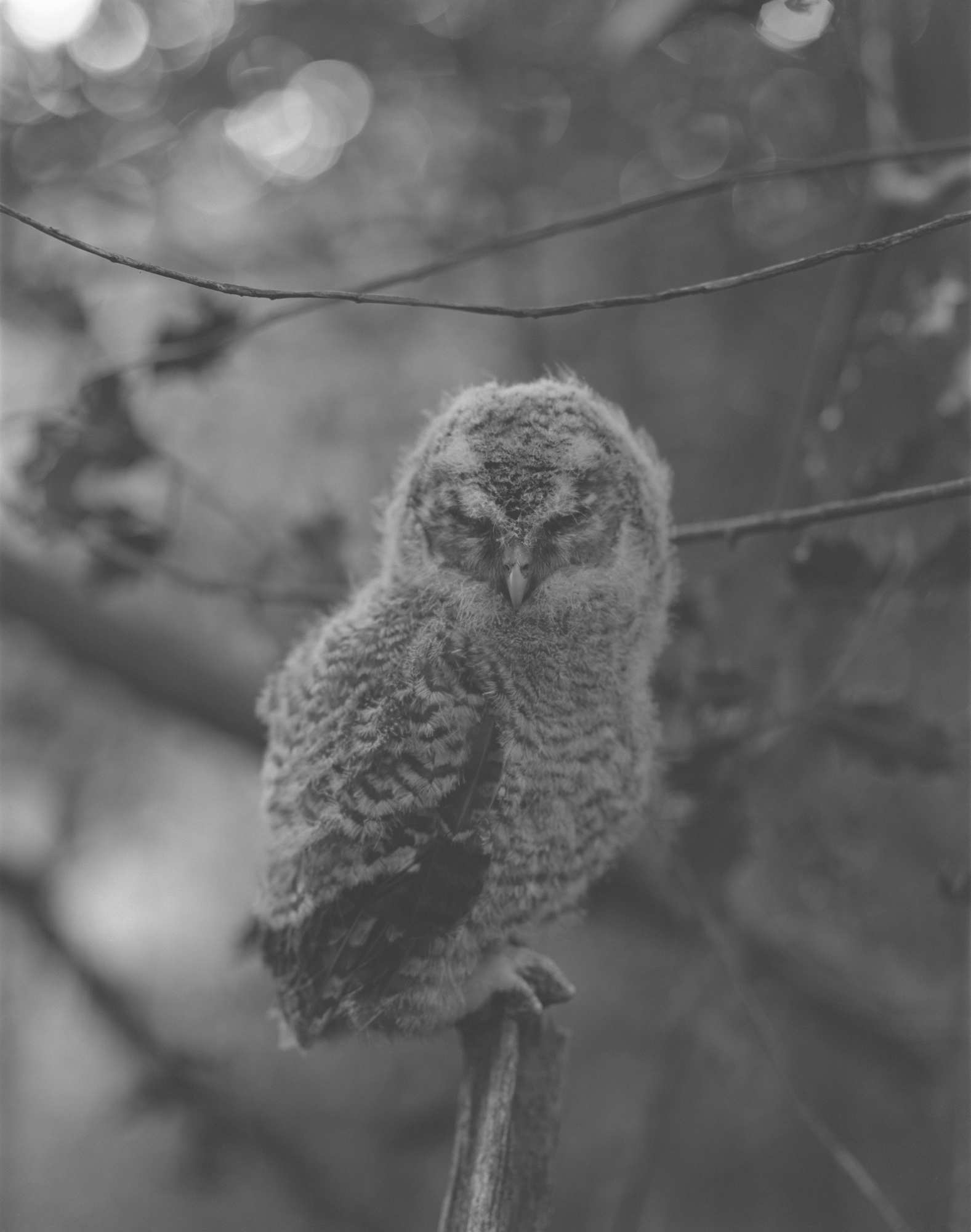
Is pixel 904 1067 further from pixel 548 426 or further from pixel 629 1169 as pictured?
pixel 548 426

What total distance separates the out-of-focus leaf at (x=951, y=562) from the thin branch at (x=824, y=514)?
0.26m

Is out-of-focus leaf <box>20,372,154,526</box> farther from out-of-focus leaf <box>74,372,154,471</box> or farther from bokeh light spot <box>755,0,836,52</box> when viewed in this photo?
bokeh light spot <box>755,0,836,52</box>

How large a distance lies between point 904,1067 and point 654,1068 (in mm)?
587

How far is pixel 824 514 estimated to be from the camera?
0.87m

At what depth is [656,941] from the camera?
250 centimetres

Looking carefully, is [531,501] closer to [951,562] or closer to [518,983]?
[518,983]

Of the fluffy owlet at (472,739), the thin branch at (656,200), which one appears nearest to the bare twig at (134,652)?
the thin branch at (656,200)

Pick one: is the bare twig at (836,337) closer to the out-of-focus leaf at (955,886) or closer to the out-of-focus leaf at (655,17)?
the out-of-focus leaf at (655,17)

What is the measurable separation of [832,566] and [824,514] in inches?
11.3

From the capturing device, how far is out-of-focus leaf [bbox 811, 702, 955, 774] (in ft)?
3.81

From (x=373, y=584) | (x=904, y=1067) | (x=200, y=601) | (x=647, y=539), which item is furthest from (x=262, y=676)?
(x=904, y=1067)

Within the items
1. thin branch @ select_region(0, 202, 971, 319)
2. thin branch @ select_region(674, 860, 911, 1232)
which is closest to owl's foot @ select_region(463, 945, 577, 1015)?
thin branch @ select_region(674, 860, 911, 1232)

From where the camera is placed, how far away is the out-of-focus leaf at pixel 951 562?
1154mm

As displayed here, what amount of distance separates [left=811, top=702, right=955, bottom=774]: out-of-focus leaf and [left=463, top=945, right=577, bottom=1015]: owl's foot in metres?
0.48
